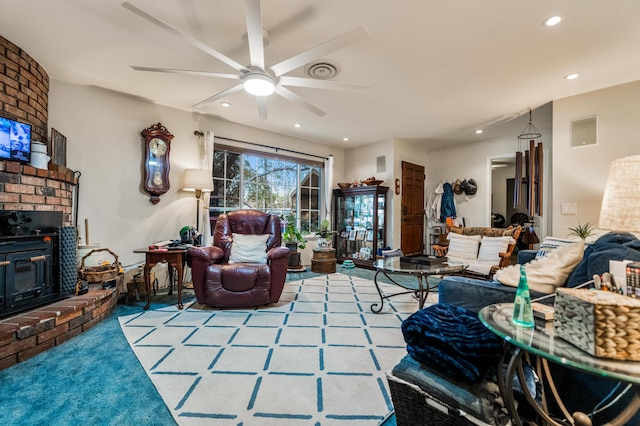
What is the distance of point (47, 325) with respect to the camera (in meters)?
2.02

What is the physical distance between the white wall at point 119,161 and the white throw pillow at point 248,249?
1.14 meters

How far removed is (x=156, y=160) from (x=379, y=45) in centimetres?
304

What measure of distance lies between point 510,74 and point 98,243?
4824mm

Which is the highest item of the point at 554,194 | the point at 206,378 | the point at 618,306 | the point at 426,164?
the point at 426,164

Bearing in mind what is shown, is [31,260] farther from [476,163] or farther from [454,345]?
[476,163]

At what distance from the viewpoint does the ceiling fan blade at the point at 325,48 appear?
5.21 feet

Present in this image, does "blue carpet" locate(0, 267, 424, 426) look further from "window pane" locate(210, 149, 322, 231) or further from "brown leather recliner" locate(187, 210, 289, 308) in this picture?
"window pane" locate(210, 149, 322, 231)

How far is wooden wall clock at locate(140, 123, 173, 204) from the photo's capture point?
140 inches

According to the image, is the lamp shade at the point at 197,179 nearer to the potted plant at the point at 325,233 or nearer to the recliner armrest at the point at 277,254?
the recliner armrest at the point at 277,254

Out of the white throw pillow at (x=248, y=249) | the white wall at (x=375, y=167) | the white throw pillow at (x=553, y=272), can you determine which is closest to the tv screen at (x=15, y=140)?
the white throw pillow at (x=248, y=249)

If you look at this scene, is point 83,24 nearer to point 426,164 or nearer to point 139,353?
point 139,353

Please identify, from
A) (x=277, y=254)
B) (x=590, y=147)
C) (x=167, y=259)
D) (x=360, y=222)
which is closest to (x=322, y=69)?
(x=277, y=254)

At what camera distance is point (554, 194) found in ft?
11.1

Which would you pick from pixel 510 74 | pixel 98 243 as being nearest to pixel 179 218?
pixel 98 243
